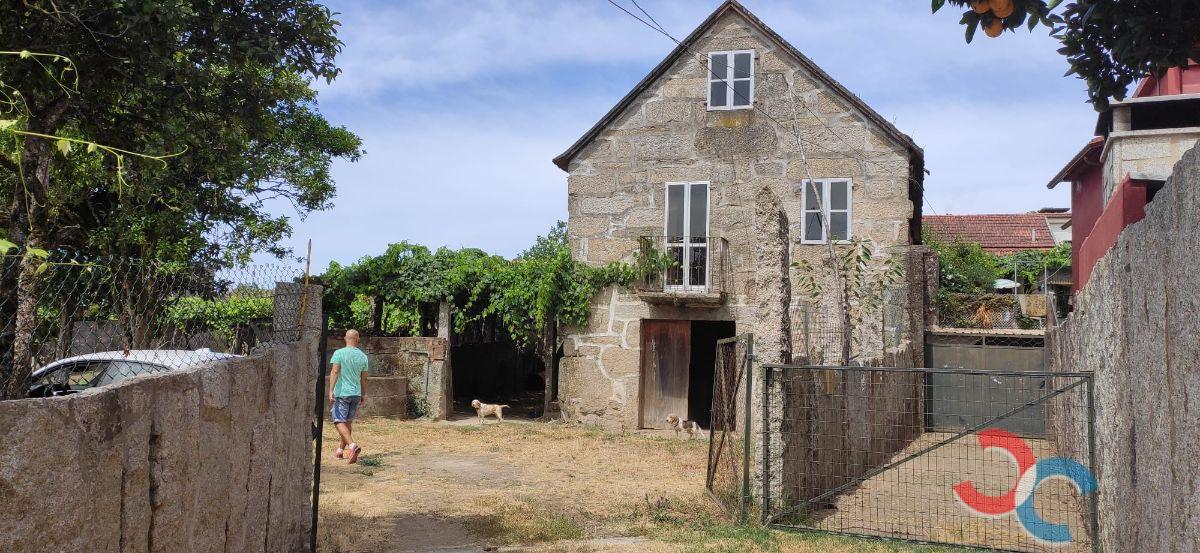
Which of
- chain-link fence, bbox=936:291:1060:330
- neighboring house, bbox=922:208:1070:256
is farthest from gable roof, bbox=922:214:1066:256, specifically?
chain-link fence, bbox=936:291:1060:330

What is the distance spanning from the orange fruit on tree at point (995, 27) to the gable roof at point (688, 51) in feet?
36.4

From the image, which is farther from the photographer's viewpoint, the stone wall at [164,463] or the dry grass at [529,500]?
the dry grass at [529,500]

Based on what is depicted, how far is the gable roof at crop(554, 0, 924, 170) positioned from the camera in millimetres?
15562

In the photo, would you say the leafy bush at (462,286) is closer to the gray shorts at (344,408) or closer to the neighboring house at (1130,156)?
the gray shorts at (344,408)

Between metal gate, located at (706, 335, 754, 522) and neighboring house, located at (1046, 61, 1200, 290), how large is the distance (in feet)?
11.0

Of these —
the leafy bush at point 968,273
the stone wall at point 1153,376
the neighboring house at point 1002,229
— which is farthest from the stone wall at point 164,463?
the neighboring house at point 1002,229

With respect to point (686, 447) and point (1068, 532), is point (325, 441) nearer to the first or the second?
point (686, 447)

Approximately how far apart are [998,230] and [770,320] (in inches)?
1058

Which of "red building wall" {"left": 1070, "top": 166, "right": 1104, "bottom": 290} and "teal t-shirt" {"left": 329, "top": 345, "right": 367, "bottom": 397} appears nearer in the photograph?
"teal t-shirt" {"left": 329, "top": 345, "right": 367, "bottom": 397}

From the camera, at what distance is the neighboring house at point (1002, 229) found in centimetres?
2969

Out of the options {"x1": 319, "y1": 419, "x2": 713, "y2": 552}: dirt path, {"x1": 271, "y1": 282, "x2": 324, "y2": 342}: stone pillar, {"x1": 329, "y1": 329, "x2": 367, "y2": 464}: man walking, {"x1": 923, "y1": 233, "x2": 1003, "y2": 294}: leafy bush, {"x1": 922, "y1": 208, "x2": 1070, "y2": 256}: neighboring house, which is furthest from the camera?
{"x1": 922, "y1": 208, "x2": 1070, "y2": 256}: neighboring house

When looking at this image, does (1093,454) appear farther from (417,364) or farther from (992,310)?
(992,310)

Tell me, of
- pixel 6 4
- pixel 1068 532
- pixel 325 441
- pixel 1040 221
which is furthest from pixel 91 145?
pixel 1040 221

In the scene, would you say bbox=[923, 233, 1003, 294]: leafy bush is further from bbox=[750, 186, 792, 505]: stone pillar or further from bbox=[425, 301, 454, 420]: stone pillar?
bbox=[750, 186, 792, 505]: stone pillar
